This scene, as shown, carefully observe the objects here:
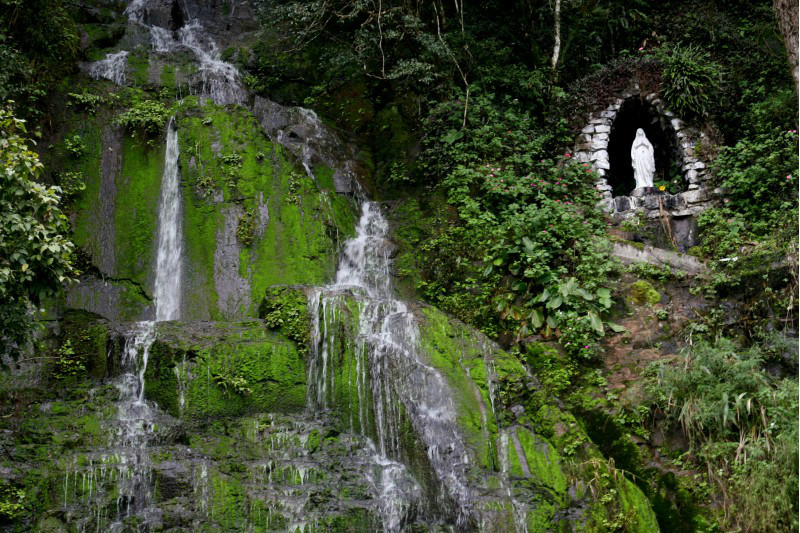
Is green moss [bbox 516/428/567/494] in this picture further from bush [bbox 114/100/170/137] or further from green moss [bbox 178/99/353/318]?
bush [bbox 114/100/170/137]

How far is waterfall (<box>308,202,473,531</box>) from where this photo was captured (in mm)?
7844

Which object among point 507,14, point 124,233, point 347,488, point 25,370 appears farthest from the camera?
point 507,14

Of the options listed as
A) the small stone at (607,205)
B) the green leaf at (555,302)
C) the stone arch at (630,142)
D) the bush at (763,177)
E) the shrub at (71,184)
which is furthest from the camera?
the stone arch at (630,142)

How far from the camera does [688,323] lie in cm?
969

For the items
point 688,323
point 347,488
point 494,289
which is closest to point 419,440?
point 347,488

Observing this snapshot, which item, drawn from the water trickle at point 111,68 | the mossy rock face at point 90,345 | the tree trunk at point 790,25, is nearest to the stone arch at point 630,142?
the tree trunk at point 790,25

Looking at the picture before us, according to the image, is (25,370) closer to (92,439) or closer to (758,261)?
(92,439)

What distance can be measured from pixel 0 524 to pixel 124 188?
6955 mm

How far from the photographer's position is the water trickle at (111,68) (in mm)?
14578

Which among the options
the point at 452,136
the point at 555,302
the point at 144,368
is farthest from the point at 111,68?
the point at 555,302

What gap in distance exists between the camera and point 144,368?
9047 millimetres

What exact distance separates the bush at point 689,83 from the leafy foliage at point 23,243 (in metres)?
11.3

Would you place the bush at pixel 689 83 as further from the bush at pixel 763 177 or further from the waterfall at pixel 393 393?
the waterfall at pixel 393 393

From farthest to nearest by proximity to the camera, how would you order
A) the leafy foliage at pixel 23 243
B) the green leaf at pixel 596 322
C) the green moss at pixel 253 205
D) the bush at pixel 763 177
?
the green moss at pixel 253 205 < the bush at pixel 763 177 < the green leaf at pixel 596 322 < the leafy foliage at pixel 23 243
